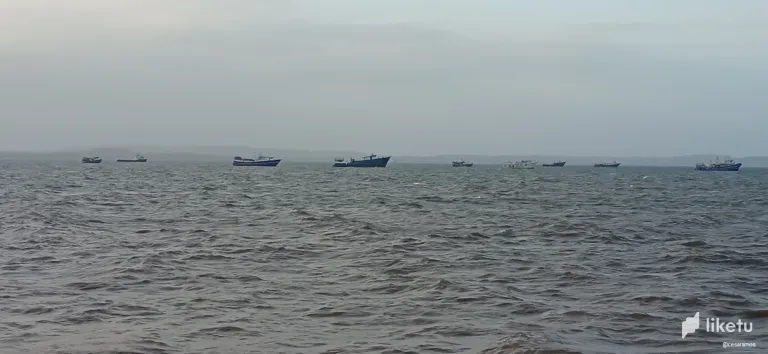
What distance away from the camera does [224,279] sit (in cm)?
1633

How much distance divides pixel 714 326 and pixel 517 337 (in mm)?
3584

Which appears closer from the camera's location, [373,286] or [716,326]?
[716,326]

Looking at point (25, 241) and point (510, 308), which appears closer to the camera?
point (510, 308)

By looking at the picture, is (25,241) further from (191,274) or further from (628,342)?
(628,342)

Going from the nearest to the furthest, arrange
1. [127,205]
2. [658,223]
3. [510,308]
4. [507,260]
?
[510,308] → [507,260] → [658,223] → [127,205]

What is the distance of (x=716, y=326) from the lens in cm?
1210

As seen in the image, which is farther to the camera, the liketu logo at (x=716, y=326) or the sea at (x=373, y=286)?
the liketu logo at (x=716, y=326)

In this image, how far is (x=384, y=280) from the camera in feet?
54.1

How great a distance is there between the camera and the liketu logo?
11.8 meters

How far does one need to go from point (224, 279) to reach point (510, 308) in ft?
21.5

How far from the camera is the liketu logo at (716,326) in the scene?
11.8m

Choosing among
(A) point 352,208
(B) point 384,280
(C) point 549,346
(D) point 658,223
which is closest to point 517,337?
(C) point 549,346

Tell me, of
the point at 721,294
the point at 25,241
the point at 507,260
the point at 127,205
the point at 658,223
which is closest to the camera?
the point at 721,294

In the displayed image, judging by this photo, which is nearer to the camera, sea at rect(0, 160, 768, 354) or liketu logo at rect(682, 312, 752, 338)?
sea at rect(0, 160, 768, 354)
